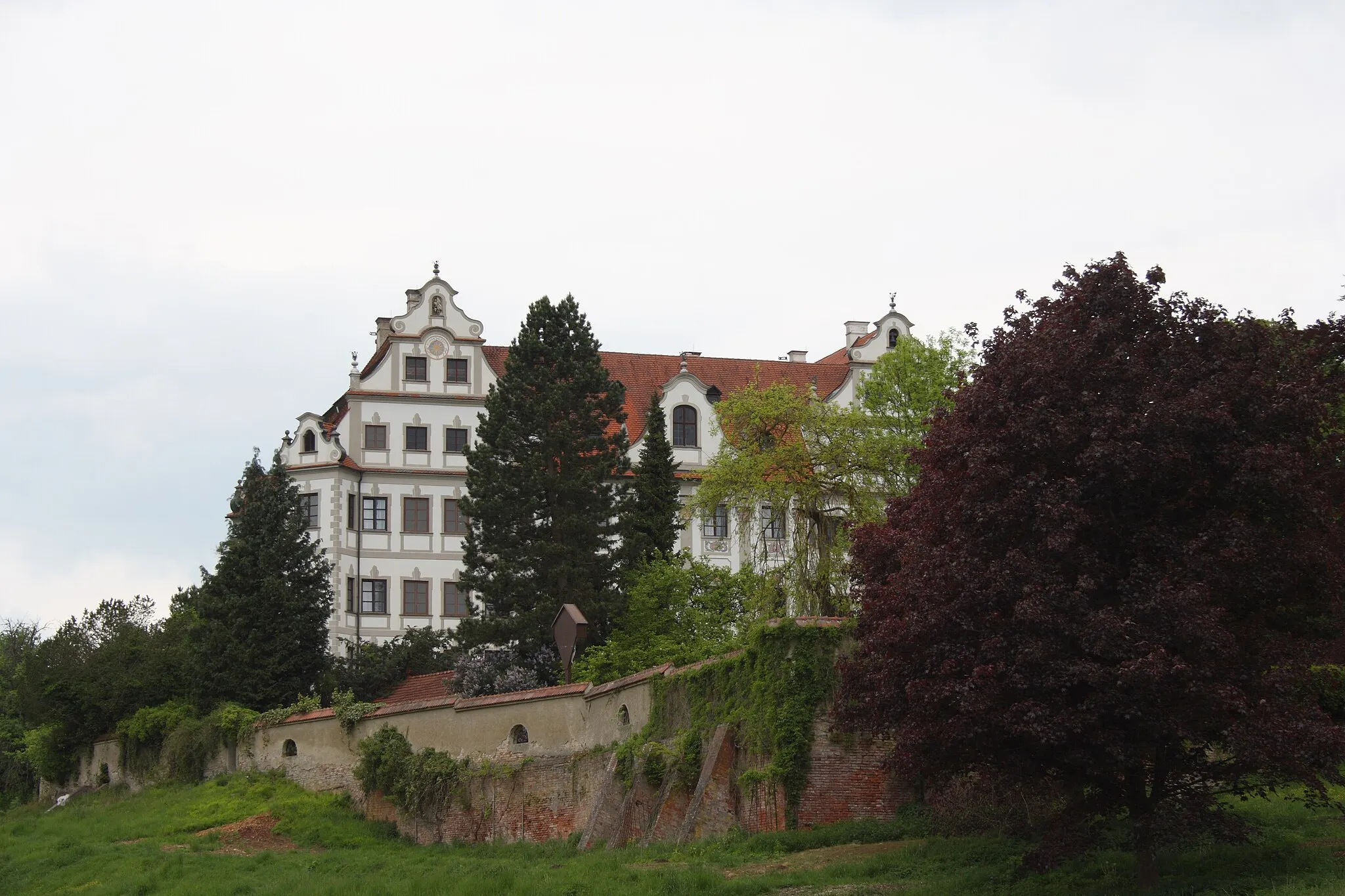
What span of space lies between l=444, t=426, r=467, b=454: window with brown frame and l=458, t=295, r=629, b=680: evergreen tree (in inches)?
372

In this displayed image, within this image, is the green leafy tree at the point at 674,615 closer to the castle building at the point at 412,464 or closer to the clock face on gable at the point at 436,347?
the castle building at the point at 412,464

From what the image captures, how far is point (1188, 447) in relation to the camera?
1786 cm

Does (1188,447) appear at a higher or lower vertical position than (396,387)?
lower

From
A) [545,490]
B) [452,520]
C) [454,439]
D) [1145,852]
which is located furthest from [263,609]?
[1145,852]

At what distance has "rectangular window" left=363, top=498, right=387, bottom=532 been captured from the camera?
56.3m

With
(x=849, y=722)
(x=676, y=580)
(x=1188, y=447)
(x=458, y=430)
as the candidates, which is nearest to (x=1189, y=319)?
(x=1188, y=447)

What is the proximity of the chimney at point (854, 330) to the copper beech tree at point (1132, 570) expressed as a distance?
1765 inches

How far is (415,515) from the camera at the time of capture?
56.7 meters

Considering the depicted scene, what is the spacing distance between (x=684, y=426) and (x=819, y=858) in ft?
119

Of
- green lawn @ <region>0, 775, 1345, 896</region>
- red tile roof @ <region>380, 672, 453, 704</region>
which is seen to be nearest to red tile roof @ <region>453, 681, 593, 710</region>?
green lawn @ <region>0, 775, 1345, 896</region>

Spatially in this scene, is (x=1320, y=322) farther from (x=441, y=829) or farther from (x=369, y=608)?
(x=369, y=608)

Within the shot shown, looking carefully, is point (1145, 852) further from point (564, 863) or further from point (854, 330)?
point (854, 330)

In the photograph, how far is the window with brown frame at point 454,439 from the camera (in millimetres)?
57031

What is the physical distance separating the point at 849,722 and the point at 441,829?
13452 millimetres
